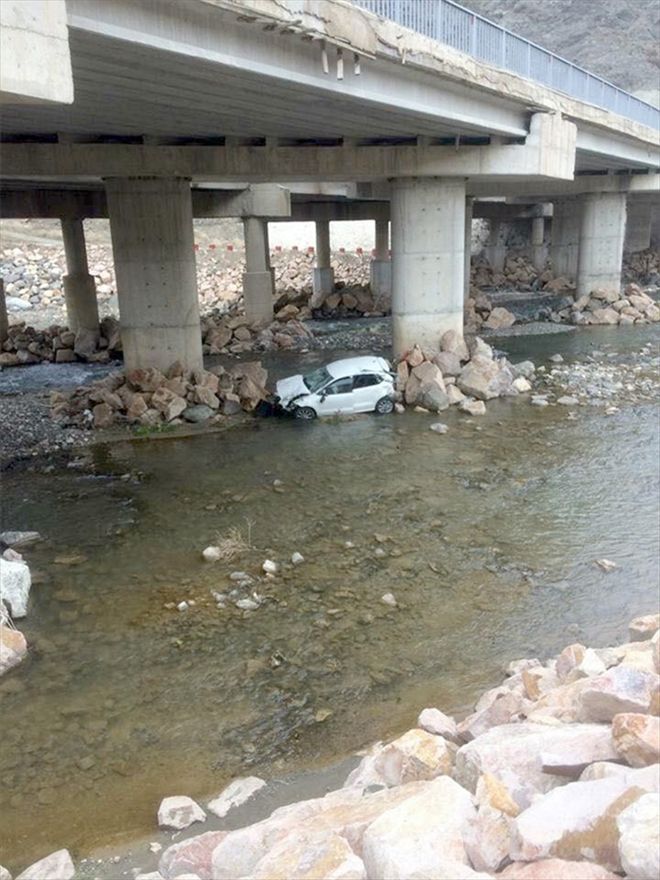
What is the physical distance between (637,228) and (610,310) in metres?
22.4

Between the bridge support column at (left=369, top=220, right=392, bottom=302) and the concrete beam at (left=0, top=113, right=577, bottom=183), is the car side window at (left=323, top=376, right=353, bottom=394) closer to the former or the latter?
the concrete beam at (left=0, top=113, right=577, bottom=183)

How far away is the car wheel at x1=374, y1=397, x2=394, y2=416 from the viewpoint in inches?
751

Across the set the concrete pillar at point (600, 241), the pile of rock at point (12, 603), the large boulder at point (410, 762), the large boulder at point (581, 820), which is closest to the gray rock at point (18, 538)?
the pile of rock at point (12, 603)

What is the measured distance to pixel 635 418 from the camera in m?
18.2

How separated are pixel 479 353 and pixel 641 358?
22.3 ft

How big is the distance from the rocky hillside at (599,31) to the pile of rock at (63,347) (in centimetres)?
6126

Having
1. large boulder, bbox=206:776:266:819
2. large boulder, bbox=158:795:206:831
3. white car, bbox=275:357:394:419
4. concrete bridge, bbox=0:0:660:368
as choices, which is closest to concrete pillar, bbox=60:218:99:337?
concrete bridge, bbox=0:0:660:368

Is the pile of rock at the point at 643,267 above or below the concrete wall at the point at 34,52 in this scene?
below

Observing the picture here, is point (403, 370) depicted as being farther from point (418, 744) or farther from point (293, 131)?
point (418, 744)

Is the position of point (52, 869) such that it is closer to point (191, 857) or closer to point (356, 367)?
point (191, 857)

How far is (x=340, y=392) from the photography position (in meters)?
18.7

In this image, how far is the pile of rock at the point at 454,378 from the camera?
64.2ft

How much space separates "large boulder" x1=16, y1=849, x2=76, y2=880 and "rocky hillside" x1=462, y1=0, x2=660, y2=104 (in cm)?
7857

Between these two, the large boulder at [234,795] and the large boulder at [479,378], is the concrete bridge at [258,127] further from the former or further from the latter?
the large boulder at [234,795]
